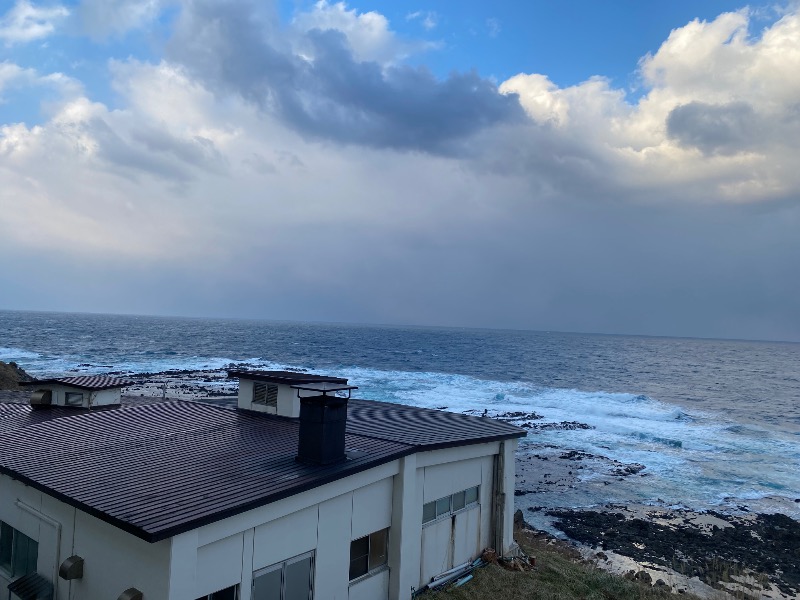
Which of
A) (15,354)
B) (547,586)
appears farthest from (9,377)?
(15,354)

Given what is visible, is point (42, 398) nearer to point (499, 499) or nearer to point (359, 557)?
point (359, 557)

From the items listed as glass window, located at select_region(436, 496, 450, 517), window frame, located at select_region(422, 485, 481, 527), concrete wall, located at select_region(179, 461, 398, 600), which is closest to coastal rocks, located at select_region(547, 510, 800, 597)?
window frame, located at select_region(422, 485, 481, 527)

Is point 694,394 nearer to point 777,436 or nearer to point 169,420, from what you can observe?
point 777,436

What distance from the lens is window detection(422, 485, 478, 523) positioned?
12.5m

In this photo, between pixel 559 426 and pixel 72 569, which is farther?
pixel 559 426

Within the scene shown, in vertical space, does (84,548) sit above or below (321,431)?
below

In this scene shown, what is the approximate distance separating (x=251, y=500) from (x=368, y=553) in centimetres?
404

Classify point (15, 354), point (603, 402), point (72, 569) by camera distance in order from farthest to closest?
point (15, 354), point (603, 402), point (72, 569)

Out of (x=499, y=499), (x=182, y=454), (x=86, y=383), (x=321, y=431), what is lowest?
(x=499, y=499)

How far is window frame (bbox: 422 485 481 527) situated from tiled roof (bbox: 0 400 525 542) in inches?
56.0

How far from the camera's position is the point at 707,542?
23.1 metres

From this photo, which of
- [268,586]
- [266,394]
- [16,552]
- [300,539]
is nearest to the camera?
[268,586]

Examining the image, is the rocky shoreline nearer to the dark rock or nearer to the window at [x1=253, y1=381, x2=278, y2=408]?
the dark rock

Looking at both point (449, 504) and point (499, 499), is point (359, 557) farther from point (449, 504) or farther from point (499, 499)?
point (499, 499)
